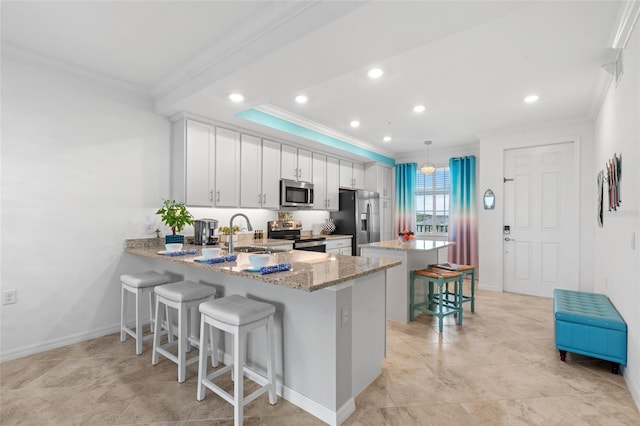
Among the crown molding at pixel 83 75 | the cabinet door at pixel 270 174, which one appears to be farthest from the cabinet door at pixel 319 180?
the crown molding at pixel 83 75

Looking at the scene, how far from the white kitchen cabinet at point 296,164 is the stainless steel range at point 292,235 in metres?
0.80

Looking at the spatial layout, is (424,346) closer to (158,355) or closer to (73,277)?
(158,355)

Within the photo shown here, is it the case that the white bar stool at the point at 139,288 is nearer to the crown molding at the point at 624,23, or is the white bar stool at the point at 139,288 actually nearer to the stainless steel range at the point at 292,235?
the stainless steel range at the point at 292,235

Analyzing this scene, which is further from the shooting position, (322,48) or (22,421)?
(322,48)

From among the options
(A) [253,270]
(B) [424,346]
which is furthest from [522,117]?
(A) [253,270]

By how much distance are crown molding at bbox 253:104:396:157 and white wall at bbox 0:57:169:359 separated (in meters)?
1.39

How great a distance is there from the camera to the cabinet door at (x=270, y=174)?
4.54m

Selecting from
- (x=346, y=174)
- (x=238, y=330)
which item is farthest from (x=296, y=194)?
(x=238, y=330)

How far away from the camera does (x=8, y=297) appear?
A: 276 cm

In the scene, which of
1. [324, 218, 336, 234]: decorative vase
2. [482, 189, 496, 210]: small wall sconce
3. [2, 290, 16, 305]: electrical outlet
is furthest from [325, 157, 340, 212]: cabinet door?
[2, 290, 16, 305]: electrical outlet

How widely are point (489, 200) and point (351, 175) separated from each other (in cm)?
252

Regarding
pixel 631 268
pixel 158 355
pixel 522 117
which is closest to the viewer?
pixel 631 268

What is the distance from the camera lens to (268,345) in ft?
6.57

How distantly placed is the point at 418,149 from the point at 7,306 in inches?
260
